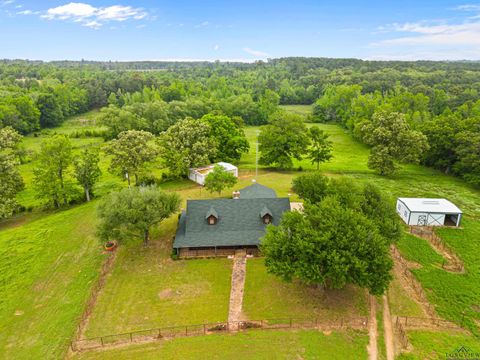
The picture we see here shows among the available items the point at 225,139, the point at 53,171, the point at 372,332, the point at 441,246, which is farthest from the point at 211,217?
the point at 225,139

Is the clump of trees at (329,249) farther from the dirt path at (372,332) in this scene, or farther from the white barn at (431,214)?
the white barn at (431,214)

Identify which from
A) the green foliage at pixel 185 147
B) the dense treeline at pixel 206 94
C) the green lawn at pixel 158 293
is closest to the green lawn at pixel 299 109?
the dense treeline at pixel 206 94

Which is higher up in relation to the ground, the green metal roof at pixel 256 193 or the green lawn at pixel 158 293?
the green metal roof at pixel 256 193

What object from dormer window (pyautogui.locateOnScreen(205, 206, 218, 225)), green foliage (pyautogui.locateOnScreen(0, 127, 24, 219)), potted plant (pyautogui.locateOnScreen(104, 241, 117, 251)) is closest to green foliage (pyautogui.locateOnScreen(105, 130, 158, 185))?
green foliage (pyautogui.locateOnScreen(0, 127, 24, 219))

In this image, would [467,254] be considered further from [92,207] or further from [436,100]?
[436,100]

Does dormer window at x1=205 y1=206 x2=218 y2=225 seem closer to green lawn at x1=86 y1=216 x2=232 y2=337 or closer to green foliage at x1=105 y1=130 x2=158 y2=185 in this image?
green lawn at x1=86 y1=216 x2=232 y2=337

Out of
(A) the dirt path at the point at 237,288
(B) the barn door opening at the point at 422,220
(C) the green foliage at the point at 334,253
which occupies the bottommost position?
(A) the dirt path at the point at 237,288

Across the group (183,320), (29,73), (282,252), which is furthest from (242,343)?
(29,73)
